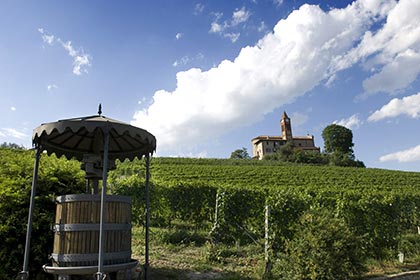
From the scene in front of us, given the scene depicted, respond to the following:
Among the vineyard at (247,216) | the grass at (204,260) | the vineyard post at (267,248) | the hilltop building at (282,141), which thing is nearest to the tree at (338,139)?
the hilltop building at (282,141)

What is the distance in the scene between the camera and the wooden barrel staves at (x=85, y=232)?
533 cm

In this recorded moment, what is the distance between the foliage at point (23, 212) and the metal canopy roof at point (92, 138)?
813 mm

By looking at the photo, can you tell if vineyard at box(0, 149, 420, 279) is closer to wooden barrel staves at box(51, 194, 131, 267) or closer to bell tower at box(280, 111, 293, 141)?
wooden barrel staves at box(51, 194, 131, 267)

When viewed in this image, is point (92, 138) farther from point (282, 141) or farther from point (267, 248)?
point (282, 141)

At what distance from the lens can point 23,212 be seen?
6641 mm

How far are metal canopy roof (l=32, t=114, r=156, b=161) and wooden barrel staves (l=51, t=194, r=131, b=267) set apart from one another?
114cm

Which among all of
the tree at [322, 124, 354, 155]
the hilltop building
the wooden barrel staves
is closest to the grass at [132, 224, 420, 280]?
the wooden barrel staves

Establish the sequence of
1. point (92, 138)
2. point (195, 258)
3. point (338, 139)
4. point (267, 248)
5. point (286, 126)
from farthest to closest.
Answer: point (286, 126) < point (338, 139) < point (195, 258) < point (267, 248) < point (92, 138)

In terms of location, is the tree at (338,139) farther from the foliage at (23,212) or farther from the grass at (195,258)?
the foliage at (23,212)

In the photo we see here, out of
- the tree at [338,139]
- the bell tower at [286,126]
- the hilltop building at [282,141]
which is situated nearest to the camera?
the tree at [338,139]

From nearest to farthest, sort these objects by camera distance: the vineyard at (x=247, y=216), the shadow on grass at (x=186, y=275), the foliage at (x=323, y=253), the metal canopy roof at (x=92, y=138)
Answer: the metal canopy roof at (x=92, y=138) → the vineyard at (x=247, y=216) → the foliage at (x=323, y=253) → the shadow on grass at (x=186, y=275)

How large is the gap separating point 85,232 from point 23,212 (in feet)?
7.13

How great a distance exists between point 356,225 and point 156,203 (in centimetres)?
750

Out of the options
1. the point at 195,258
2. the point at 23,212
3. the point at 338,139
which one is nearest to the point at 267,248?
the point at 195,258
